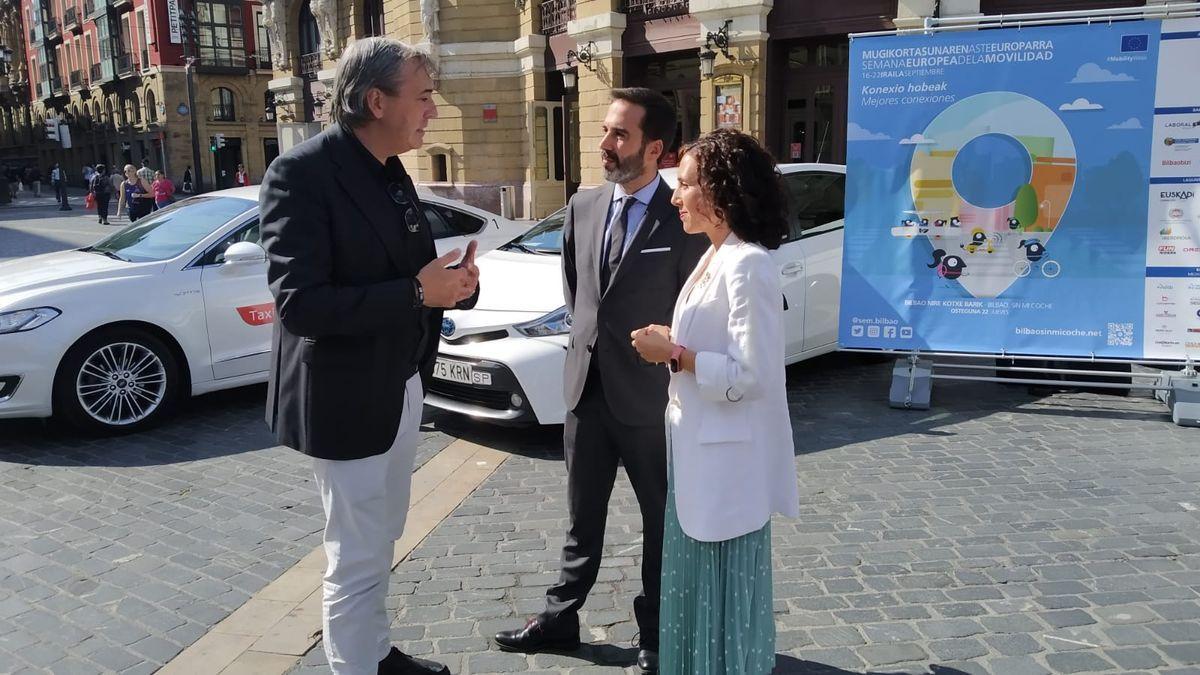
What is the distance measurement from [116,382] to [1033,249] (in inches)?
244

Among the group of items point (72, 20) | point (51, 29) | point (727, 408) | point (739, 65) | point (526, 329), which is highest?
point (51, 29)

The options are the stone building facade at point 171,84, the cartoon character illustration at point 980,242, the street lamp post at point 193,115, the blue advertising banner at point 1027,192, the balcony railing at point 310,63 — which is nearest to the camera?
the blue advertising banner at point 1027,192

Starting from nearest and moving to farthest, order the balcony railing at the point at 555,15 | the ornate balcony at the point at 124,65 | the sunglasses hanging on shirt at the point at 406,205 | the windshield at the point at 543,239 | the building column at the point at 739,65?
the sunglasses hanging on shirt at the point at 406,205 < the windshield at the point at 543,239 < the building column at the point at 739,65 < the balcony railing at the point at 555,15 < the ornate balcony at the point at 124,65

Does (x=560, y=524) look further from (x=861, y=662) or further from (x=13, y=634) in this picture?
(x=13, y=634)

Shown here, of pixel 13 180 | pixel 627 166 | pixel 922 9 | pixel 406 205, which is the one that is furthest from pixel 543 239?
pixel 13 180

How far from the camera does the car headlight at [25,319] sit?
5246 millimetres

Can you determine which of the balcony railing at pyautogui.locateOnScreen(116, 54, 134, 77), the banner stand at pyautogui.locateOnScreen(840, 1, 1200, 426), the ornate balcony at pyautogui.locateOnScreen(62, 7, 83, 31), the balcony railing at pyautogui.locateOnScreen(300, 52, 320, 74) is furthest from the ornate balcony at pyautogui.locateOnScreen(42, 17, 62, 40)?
the banner stand at pyautogui.locateOnScreen(840, 1, 1200, 426)

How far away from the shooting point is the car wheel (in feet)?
17.9

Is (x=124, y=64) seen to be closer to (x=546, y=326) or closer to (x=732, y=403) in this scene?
(x=546, y=326)

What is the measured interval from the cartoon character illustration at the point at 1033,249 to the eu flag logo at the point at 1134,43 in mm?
1318

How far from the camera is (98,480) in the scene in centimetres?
489

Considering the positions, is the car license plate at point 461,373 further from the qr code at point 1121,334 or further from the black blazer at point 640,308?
the qr code at point 1121,334

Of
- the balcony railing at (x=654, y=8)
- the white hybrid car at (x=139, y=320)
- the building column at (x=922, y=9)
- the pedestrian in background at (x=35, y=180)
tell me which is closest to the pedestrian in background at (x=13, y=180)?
the pedestrian in background at (x=35, y=180)

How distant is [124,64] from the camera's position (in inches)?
2041
